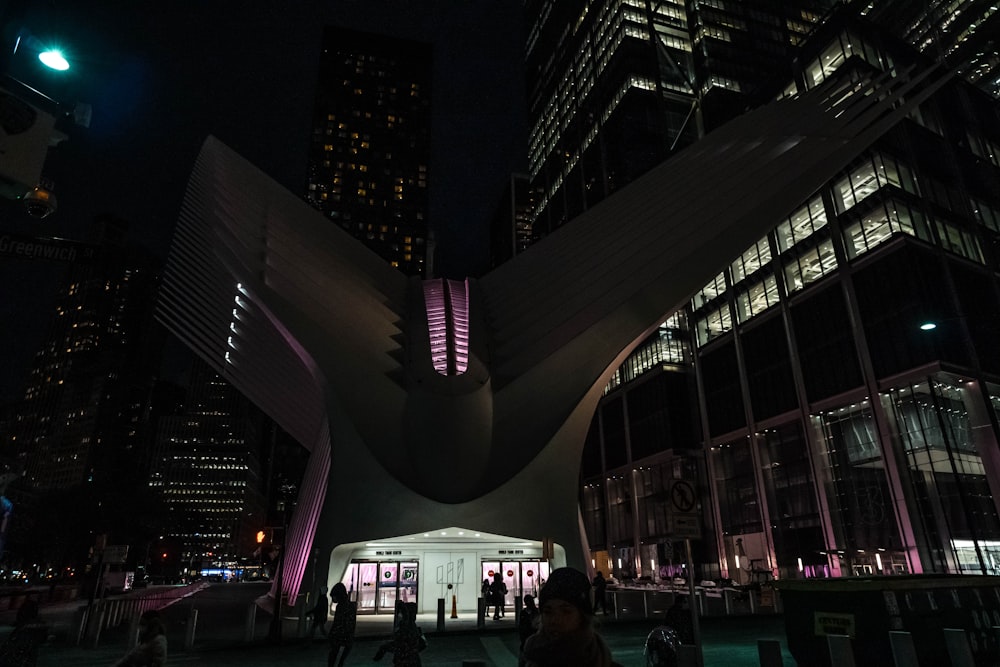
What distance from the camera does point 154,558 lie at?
3713 inches

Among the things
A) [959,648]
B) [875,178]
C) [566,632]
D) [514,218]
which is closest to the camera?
[566,632]

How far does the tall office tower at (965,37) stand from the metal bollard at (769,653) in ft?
217

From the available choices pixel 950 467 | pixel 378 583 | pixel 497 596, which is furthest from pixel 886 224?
pixel 378 583

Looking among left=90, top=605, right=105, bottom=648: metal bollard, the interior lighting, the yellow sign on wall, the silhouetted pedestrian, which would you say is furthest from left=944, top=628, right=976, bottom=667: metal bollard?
left=90, top=605, right=105, bottom=648: metal bollard

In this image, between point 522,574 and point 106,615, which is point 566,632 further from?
point 522,574

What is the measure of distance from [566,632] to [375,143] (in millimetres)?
139686

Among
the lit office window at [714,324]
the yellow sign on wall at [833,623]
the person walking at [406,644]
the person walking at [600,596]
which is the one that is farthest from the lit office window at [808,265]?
the person walking at [406,644]

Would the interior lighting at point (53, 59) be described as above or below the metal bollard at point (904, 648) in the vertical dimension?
above

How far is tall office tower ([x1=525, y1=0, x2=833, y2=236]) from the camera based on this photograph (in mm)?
73562

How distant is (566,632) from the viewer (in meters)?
2.38

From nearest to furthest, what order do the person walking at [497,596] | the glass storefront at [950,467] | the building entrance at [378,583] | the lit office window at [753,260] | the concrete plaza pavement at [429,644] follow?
the concrete plaza pavement at [429,644], the person walking at [497,596], the building entrance at [378,583], the glass storefront at [950,467], the lit office window at [753,260]

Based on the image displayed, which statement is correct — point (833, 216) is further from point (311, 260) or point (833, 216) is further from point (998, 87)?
point (311, 260)

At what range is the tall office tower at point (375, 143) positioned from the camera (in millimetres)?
126500

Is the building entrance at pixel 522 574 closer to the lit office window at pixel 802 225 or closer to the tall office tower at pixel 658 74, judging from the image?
the lit office window at pixel 802 225
